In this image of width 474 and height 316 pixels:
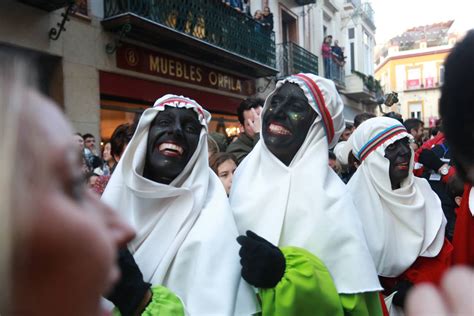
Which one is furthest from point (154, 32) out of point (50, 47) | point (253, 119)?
point (253, 119)

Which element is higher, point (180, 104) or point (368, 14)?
point (368, 14)

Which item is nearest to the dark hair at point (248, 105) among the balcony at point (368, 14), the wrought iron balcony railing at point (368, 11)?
the balcony at point (368, 14)

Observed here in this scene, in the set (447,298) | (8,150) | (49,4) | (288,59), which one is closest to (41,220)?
(8,150)

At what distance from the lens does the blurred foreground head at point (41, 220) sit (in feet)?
1.55

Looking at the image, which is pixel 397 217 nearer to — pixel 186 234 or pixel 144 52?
pixel 186 234

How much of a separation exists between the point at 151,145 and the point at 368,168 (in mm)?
1445

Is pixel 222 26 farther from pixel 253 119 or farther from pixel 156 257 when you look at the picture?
pixel 156 257

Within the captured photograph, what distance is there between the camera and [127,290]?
1308mm

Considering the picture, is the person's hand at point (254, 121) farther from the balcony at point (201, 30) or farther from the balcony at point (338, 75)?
the balcony at point (338, 75)

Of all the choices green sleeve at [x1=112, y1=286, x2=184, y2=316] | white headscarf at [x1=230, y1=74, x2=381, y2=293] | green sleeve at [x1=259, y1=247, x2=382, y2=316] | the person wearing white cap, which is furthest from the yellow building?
green sleeve at [x1=112, y1=286, x2=184, y2=316]

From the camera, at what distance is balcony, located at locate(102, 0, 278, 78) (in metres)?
7.13

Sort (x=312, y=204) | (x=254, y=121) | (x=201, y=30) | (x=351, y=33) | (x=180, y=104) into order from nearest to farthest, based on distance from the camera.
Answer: (x=312, y=204)
(x=180, y=104)
(x=254, y=121)
(x=201, y=30)
(x=351, y=33)

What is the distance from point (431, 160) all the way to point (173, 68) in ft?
19.0

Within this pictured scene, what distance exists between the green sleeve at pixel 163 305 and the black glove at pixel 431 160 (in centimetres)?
348
